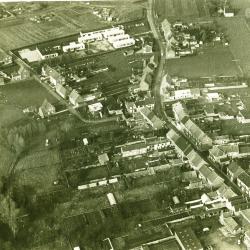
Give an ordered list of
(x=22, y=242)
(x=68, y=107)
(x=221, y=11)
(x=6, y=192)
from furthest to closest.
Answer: (x=221, y=11)
(x=68, y=107)
(x=6, y=192)
(x=22, y=242)

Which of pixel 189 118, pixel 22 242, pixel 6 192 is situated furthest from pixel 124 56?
pixel 22 242

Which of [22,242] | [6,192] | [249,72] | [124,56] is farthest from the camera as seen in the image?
[124,56]

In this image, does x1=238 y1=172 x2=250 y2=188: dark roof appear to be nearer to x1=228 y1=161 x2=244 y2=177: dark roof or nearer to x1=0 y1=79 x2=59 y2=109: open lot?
x1=228 y1=161 x2=244 y2=177: dark roof

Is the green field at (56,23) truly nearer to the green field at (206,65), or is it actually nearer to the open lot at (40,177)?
the green field at (206,65)

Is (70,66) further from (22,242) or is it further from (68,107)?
(22,242)

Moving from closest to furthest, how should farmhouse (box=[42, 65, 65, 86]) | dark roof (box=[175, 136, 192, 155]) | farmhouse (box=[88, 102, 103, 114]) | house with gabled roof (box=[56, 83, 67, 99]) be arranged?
dark roof (box=[175, 136, 192, 155])
farmhouse (box=[88, 102, 103, 114])
house with gabled roof (box=[56, 83, 67, 99])
farmhouse (box=[42, 65, 65, 86])

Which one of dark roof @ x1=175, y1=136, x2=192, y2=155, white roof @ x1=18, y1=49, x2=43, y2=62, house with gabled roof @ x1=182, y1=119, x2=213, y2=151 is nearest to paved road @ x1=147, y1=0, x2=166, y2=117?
house with gabled roof @ x1=182, y1=119, x2=213, y2=151
